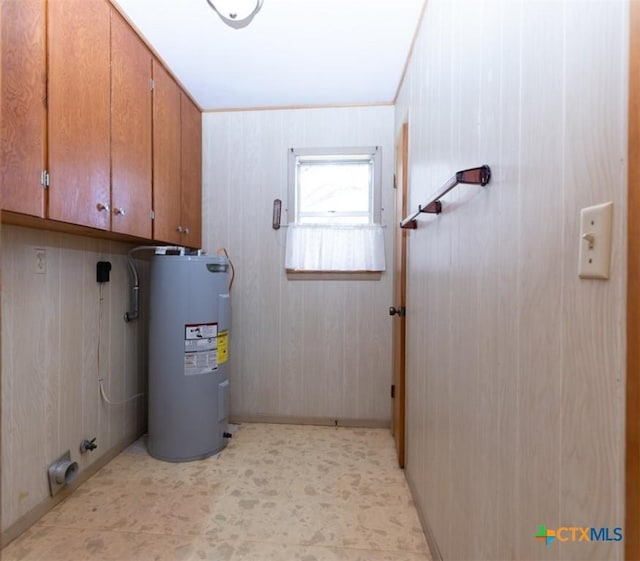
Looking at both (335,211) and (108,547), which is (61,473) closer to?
(108,547)

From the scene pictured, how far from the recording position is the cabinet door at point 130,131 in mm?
1561

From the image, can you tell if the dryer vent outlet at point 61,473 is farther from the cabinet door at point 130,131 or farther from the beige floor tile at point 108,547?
the cabinet door at point 130,131

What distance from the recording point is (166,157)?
2.00 m

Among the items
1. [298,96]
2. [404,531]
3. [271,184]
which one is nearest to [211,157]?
[271,184]

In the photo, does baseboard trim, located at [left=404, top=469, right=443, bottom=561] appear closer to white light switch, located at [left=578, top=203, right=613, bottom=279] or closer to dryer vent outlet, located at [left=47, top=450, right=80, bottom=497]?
white light switch, located at [left=578, top=203, right=613, bottom=279]

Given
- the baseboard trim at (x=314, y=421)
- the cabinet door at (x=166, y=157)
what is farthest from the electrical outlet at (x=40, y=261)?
the baseboard trim at (x=314, y=421)

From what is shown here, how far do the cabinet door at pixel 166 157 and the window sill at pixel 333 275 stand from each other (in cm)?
85

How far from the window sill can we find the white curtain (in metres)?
0.04

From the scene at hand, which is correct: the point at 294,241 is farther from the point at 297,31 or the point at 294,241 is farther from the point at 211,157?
the point at 297,31

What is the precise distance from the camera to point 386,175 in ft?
7.75

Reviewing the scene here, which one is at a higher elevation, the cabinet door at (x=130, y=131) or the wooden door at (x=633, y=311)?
the cabinet door at (x=130, y=131)

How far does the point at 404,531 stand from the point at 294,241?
1797mm

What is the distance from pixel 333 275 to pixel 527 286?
176 cm

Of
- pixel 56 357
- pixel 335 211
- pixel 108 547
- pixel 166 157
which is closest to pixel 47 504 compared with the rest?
pixel 108 547
